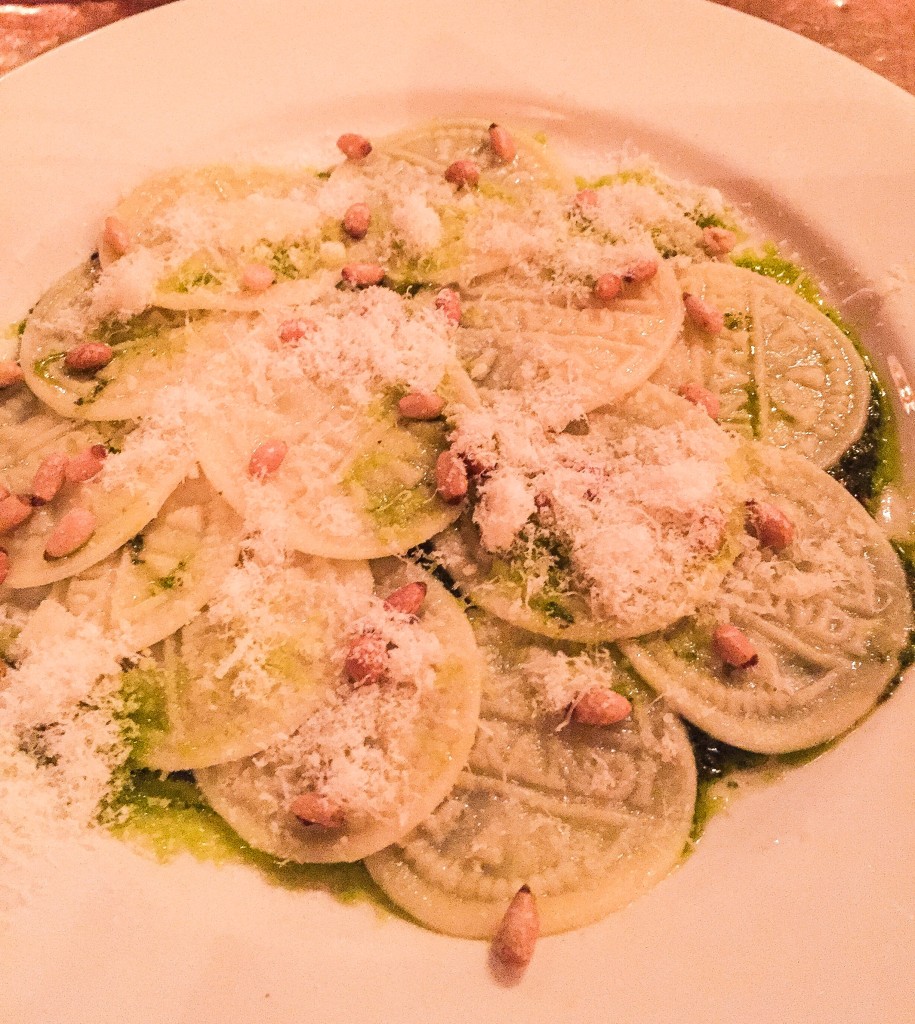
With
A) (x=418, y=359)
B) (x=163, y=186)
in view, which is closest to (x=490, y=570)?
(x=418, y=359)

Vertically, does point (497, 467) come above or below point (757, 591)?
above

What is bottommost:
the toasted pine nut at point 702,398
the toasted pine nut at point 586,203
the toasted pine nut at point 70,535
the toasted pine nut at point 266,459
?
the toasted pine nut at point 702,398

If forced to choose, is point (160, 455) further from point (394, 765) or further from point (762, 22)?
point (762, 22)

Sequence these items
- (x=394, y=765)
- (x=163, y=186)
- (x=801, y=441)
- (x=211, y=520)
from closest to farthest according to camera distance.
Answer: (x=394, y=765) → (x=211, y=520) → (x=801, y=441) → (x=163, y=186)

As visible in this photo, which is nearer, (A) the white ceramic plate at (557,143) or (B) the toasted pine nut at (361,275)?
(A) the white ceramic plate at (557,143)

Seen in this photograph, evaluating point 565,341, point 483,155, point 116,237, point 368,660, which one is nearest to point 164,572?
point 368,660

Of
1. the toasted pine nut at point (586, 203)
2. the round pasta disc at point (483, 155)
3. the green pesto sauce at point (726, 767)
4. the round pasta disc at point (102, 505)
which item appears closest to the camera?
the green pesto sauce at point (726, 767)

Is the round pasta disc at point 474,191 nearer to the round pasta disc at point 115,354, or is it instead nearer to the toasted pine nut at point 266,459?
the round pasta disc at point 115,354

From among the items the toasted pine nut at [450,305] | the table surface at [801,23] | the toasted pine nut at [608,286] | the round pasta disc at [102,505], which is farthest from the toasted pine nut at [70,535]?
the table surface at [801,23]
